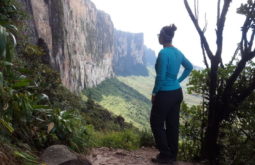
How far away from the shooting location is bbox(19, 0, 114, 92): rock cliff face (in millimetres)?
41969

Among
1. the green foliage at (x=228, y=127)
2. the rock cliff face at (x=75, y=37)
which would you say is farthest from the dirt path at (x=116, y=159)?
the rock cliff face at (x=75, y=37)

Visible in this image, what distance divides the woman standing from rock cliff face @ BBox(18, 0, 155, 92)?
9.28m

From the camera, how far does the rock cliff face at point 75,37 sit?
41969mm

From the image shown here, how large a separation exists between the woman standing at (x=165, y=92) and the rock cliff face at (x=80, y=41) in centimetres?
928

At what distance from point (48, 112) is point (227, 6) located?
115 inches

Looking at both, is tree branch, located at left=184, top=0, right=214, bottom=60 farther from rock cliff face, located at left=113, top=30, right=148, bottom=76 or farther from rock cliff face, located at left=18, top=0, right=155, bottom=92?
rock cliff face, located at left=113, top=30, right=148, bottom=76

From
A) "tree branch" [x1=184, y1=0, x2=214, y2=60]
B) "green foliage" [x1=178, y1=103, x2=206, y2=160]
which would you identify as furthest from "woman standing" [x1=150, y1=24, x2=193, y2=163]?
"green foliage" [x1=178, y1=103, x2=206, y2=160]

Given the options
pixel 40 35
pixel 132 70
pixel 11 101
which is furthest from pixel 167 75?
pixel 132 70

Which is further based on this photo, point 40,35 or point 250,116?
point 40,35

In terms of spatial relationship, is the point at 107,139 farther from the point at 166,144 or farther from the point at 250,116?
the point at 250,116

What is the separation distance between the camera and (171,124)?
418 centimetres

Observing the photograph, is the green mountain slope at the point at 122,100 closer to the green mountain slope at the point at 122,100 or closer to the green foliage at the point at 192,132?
the green mountain slope at the point at 122,100

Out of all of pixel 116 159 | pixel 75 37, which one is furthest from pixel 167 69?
A: pixel 75 37

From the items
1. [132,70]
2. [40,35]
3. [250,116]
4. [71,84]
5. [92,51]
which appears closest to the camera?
[250,116]
